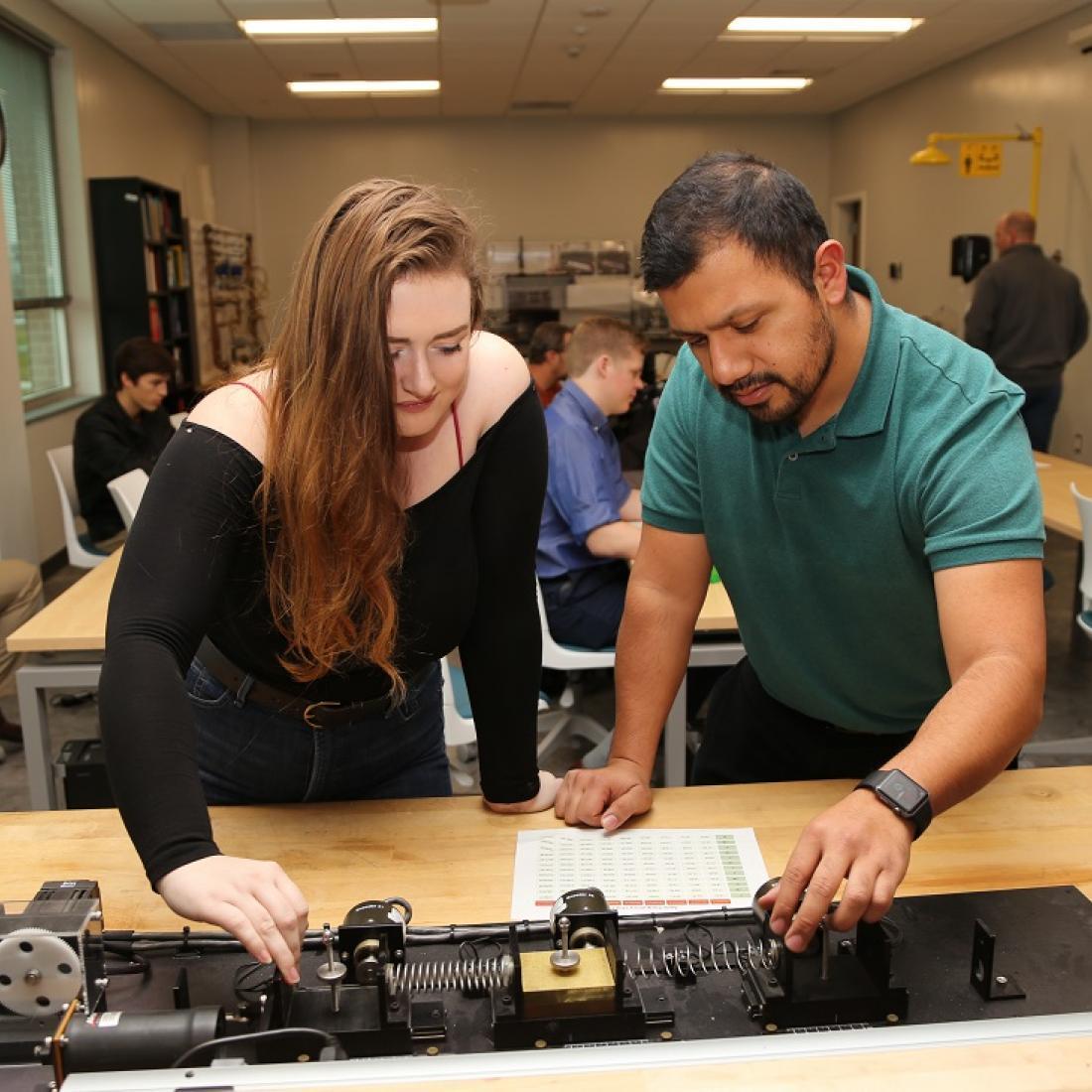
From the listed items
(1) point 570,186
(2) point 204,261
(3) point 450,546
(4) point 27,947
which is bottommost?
(4) point 27,947

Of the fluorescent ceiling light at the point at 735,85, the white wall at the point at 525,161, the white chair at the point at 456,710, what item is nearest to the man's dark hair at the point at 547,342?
the white chair at the point at 456,710

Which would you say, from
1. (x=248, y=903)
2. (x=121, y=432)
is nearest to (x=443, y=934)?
(x=248, y=903)

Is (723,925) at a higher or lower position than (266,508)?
lower

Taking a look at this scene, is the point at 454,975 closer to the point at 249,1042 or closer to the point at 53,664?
the point at 249,1042

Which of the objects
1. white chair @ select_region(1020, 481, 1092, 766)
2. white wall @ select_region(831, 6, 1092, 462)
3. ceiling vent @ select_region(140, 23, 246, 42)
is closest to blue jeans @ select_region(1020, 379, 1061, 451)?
white wall @ select_region(831, 6, 1092, 462)

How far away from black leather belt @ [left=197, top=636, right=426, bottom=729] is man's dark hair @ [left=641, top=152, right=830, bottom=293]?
59 cm

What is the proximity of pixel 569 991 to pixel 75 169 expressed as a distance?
7.23 m

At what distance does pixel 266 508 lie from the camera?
112 centimetres

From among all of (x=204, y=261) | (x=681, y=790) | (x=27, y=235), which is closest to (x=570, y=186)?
(x=204, y=261)

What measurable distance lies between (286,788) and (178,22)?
695cm

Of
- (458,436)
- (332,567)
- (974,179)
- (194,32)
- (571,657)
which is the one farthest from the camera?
(974,179)

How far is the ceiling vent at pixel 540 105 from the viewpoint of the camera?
10.4m

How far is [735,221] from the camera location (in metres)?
1.17

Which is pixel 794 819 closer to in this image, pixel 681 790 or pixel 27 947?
pixel 681 790
